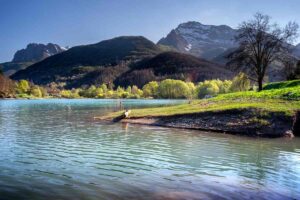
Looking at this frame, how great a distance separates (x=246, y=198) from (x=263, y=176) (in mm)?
5001

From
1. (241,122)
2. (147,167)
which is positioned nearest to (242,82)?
(241,122)

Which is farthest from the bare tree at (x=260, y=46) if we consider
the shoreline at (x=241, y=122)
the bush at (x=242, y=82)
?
the shoreline at (x=241, y=122)

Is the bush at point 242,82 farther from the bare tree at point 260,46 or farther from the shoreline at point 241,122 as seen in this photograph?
the shoreline at point 241,122

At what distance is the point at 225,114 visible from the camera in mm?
43250

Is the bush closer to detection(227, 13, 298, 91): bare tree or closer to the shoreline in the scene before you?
detection(227, 13, 298, 91): bare tree

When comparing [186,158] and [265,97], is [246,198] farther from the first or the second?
[265,97]

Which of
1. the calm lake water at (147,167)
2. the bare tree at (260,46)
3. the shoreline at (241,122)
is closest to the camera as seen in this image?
the calm lake water at (147,167)

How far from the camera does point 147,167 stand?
850 inches

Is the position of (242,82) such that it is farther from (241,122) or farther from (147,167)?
(147,167)

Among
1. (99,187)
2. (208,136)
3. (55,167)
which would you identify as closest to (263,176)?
(99,187)

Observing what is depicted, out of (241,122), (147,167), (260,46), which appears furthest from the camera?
(260,46)

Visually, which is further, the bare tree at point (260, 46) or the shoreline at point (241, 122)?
the bare tree at point (260, 46)

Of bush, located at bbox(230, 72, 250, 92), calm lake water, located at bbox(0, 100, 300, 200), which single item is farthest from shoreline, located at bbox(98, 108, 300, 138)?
bush, located at bbox(230, 72, 250, 92)

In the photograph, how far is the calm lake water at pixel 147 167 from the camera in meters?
16.1
